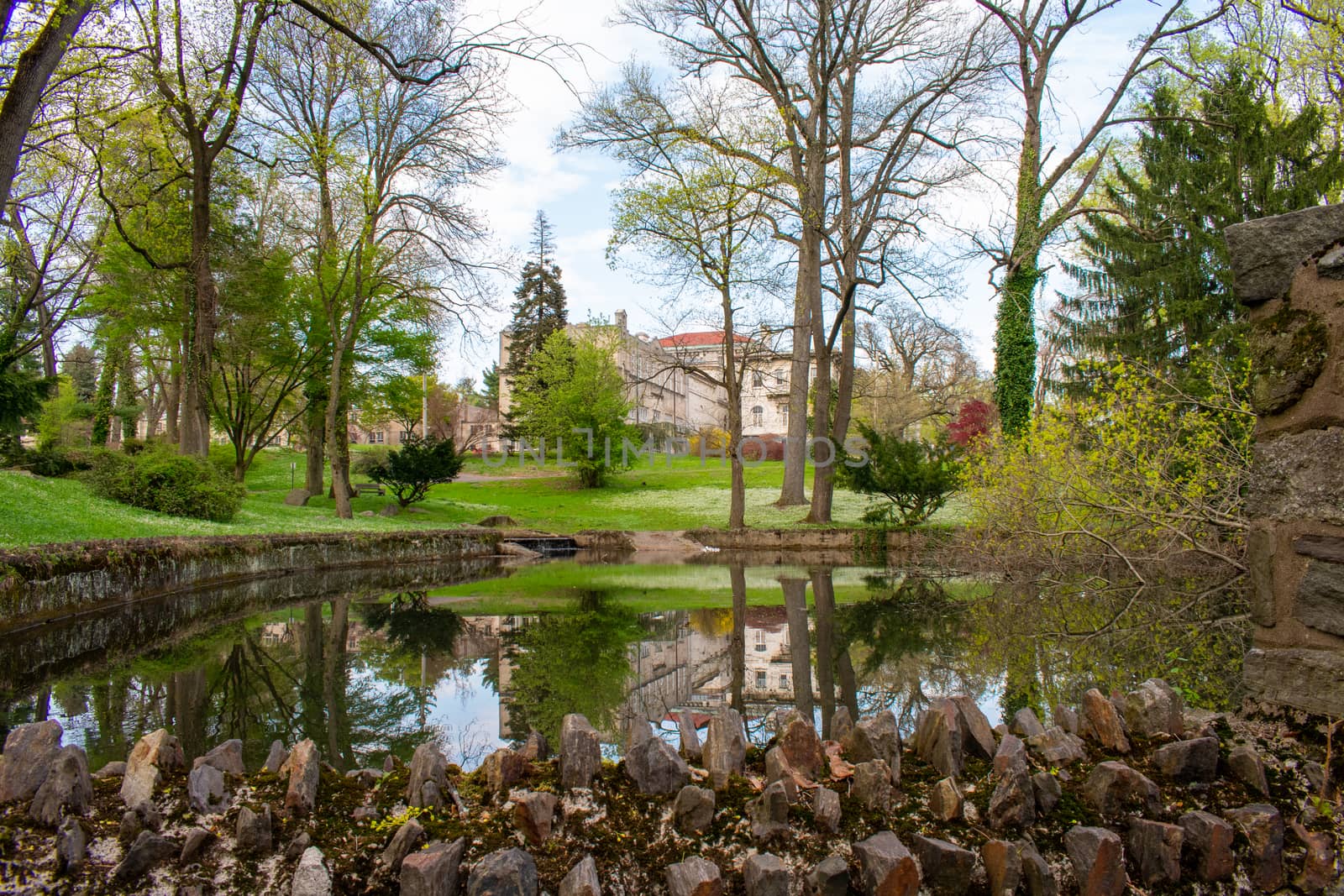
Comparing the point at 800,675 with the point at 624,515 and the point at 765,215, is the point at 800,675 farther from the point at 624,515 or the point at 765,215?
the point at 624,515

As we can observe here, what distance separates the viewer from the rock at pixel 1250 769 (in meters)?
2.27

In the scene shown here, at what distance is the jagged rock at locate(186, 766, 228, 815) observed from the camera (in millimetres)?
2119

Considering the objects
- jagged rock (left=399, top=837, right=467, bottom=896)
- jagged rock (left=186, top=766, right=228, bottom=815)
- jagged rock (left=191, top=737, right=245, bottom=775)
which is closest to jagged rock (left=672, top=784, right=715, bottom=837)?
jagged rock (left=399, top=837, right=467, bottom=896)

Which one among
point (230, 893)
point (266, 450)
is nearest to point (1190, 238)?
point (230, 893)

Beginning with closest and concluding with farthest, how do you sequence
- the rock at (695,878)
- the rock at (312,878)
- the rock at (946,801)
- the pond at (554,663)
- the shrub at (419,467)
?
1. the rock at (695,878)
2. the rock at (312,878)
3. the rock at (946,801)
4. the pond at (554,663)
5. the shrub at (419,467)

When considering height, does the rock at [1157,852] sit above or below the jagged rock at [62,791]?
below

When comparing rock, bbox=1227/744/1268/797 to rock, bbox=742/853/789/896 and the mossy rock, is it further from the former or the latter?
rock, bbox=742/853/789/896

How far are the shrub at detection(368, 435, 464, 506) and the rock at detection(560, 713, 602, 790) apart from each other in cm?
2648

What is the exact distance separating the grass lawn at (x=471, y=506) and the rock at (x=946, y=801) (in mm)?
9231

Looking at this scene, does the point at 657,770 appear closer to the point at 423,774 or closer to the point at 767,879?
the point at 767,879

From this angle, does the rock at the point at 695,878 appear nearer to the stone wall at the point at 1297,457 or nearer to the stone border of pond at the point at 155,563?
the stone wall at the point at 1297,457

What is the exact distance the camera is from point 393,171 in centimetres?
2214

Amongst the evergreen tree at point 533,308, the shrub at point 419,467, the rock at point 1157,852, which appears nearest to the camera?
the rock at point 1157,852

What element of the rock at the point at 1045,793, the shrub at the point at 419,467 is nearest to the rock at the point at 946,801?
the rock at the point at 1045,793
